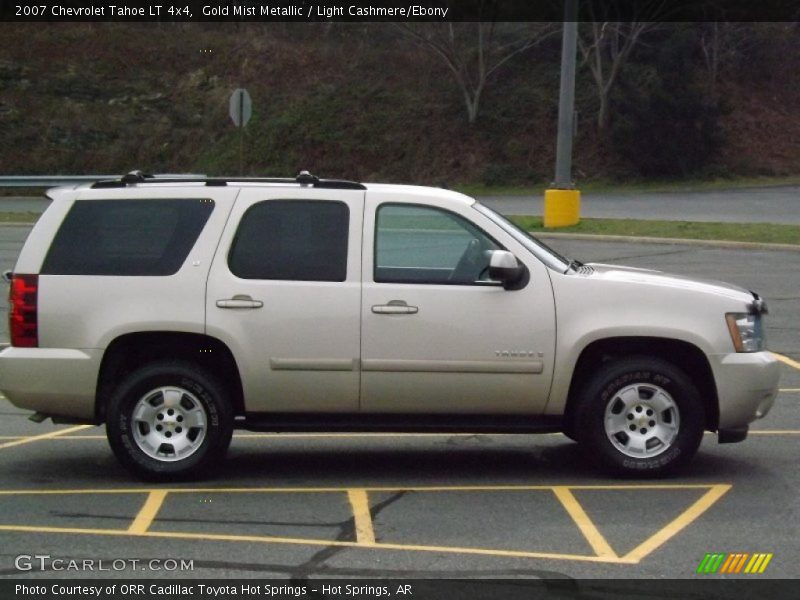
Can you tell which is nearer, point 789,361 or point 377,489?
point 377,489

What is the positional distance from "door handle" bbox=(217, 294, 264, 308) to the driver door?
0.64 metres

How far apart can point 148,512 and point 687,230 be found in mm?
20190

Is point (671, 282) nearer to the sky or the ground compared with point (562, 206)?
nearer to the sky

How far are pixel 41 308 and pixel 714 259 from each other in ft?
52.0

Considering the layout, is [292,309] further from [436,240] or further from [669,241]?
[669,241]

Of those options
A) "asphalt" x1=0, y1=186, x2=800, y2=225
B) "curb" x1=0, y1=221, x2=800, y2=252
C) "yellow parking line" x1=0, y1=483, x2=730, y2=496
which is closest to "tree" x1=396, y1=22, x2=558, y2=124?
"asphalt" x1=0, y1=186, x2=800, y2=225

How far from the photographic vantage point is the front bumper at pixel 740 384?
7.53m
